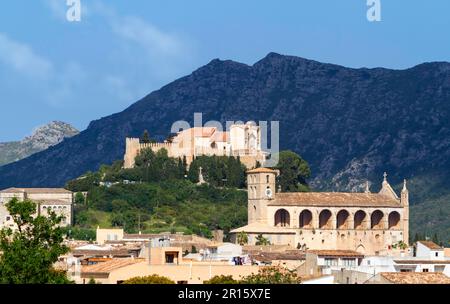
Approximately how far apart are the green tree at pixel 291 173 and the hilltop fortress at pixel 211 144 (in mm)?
2312

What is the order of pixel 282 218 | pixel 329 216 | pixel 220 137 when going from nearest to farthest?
pixel 282 218 < pixel 329 216 < pixel 220 137

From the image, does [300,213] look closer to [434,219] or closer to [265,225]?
[265,225]

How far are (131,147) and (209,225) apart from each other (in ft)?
76.5

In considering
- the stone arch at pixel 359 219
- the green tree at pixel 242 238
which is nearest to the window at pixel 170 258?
the green tree at pixel 242 238

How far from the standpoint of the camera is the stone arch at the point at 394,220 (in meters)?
122

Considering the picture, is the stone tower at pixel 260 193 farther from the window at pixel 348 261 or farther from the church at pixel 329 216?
the window at pixel 348 261

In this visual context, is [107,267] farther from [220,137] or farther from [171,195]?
[220,137]

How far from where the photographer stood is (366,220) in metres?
122

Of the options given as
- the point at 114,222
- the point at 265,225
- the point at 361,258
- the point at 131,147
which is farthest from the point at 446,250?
the point at 131,147

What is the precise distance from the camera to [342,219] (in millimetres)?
123125

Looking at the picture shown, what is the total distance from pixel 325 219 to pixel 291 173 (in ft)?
47.2

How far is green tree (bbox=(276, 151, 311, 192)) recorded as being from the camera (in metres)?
136

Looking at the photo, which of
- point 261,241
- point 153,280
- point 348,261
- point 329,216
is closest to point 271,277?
point 153,280

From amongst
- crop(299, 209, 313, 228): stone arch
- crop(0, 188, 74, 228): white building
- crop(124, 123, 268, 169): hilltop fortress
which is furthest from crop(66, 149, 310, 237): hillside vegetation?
crop(299, 209, 313, 228): stone arch
